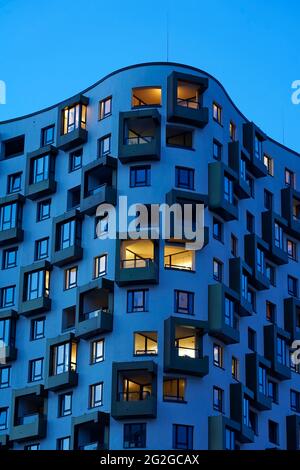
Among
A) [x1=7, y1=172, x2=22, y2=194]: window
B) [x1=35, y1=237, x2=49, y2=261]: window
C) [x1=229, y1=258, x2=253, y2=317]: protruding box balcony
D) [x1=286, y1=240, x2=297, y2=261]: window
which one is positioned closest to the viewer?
[x1=229, y1=258, x2=253, y2=317]: protruding box balcony

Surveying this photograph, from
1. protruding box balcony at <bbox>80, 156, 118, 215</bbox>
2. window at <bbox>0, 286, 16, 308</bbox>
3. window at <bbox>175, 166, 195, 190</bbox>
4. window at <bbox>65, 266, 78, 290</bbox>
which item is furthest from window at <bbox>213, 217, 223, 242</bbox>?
window at <bbox>0, 286, 16, 308</bbox>

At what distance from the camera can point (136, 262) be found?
8569 centimetres

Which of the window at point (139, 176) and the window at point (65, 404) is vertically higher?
the window at point (139, 176)

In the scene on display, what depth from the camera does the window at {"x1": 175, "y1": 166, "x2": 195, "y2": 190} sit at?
88125mm

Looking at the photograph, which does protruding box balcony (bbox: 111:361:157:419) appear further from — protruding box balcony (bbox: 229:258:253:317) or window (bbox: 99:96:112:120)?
window (bbox: 99:96:112:120)

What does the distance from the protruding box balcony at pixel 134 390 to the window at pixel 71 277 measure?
893cm

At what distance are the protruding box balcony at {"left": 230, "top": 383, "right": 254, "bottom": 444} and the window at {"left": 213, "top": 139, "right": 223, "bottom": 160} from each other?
16891 mm

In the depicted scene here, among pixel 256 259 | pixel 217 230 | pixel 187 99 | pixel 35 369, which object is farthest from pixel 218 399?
pixel 187 99

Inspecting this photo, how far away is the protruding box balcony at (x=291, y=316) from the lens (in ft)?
320

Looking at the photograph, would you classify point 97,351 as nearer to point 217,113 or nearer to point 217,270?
point 217,270

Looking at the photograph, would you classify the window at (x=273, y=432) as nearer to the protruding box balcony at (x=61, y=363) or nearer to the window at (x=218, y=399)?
the window at (x=218, y=399)

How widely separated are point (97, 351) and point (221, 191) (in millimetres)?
14523

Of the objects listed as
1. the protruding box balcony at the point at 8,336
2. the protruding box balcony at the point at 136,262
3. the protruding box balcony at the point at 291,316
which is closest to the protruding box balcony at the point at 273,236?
the protruding box balcony at the point at 291,316
